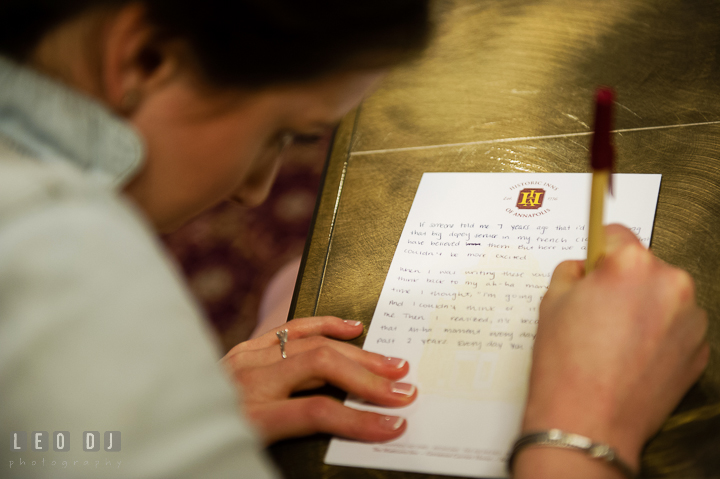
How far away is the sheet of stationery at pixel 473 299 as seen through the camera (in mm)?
460

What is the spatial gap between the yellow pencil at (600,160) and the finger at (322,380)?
0.20 metres

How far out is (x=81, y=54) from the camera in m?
0.34

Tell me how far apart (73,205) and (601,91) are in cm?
33

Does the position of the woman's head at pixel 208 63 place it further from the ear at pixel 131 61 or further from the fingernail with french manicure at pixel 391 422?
the fingernail with french manicure at pixel 391 422

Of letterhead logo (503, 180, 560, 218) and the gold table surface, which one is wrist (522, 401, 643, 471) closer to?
the gold table surface

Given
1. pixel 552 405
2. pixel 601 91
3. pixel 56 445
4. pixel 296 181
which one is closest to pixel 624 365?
pixel 552 405

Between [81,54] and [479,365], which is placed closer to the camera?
[81,54]

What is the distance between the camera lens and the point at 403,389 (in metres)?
0.50

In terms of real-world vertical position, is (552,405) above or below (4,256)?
below

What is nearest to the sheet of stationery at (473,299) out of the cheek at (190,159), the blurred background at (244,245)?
the cheek at (190,159)

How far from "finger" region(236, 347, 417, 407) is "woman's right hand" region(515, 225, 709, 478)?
0.40 ft

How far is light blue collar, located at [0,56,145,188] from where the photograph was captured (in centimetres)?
33

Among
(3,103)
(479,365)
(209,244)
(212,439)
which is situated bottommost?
(209,244)

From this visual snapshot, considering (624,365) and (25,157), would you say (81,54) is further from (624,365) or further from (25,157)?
(624,365)
